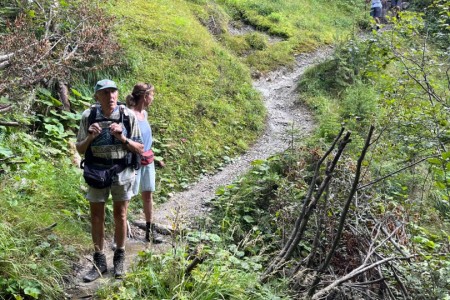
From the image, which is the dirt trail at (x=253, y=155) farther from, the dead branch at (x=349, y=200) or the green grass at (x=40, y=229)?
the dead branch at (x=349, y=200)

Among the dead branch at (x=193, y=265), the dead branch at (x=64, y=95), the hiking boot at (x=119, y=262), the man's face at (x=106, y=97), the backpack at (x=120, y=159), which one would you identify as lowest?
the hiking boot at (x=119, y=262)

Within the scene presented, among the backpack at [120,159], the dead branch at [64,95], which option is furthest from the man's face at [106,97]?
the dead branch at [64,95]

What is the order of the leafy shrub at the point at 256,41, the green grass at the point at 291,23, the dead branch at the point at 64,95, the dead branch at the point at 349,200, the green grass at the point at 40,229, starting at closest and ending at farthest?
the dead branch at the point at 349,200 → the green grass at the point at 40,229 → the dead branch at the point at 64,95 → the green grass at the point at 291,23 → the leafy shrub at the point at 256,41

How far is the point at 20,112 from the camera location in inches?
259

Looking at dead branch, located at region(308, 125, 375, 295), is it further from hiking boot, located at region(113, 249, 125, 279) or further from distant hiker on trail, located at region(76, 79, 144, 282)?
distant hiker on trail, located at region(76, 79, 144, 282)

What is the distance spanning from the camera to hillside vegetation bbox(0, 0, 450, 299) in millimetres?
4074

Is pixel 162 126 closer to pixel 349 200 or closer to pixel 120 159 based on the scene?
pixel 120 159

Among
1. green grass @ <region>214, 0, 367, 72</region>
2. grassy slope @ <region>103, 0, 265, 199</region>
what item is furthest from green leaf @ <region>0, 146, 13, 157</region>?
green grass @ <region>214, 0, 367, 72</region>

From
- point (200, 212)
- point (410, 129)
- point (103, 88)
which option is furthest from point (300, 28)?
point (103, 88)

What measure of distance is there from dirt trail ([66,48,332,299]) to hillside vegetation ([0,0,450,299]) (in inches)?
8.6

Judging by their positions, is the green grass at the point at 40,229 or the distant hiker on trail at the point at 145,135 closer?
the green grass at the point at 40,229

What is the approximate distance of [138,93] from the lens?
525cm

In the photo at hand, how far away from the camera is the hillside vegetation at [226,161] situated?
4.07m

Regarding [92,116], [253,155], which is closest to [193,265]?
[92,116]
